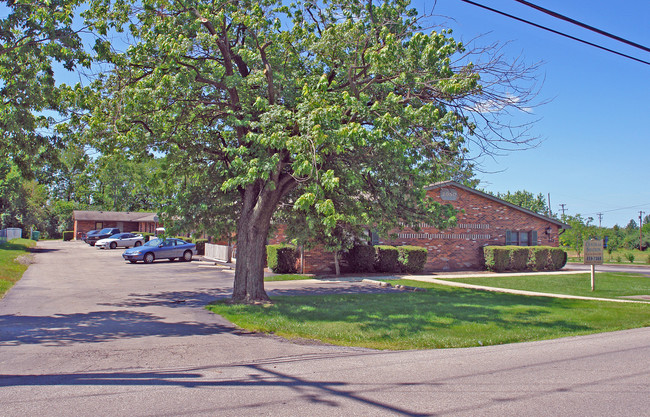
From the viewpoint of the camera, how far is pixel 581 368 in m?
6.96

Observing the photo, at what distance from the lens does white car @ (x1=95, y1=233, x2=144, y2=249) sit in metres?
44.2

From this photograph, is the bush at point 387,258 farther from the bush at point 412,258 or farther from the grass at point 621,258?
the grass at point 621,258

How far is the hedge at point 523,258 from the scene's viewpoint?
1017 inches

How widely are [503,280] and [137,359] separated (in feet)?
57.2

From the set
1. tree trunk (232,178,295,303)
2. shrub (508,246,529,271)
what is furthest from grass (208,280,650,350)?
shrub (508,246,529,271)

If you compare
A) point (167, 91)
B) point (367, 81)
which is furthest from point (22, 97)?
point (367, 81)

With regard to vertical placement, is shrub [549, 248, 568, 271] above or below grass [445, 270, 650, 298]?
above

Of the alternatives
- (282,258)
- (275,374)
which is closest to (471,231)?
(282,258)

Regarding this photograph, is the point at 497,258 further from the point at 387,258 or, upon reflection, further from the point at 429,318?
the point at 429,318

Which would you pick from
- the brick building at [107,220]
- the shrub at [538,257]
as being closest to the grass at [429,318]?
the shrub at [538,257]

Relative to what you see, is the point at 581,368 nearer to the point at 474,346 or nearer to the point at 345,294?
the point at 474,346

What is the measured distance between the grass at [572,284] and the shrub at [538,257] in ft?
9.97

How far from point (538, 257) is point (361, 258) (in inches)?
417

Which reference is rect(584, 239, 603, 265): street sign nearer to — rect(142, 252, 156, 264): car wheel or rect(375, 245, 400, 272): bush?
rect(375, 245, 400, 272): bush
